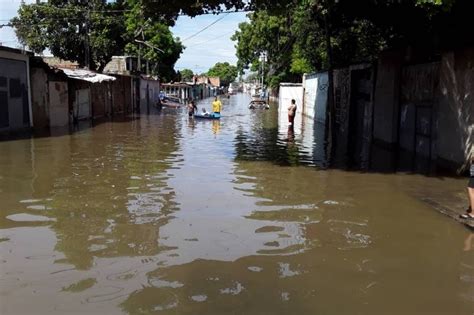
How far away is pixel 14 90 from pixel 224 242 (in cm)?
1790

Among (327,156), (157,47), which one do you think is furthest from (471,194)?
(157,47)

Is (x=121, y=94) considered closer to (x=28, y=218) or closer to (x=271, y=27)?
(x=271, y=27)

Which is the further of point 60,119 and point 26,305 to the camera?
point 60,119

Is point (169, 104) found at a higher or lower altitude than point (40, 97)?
Answer: lower

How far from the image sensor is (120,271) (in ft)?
19.1

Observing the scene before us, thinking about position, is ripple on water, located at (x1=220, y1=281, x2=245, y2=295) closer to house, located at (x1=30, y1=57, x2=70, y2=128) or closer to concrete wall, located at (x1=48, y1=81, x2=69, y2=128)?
house, located at (x1=30, y1=57, x2=70, y2=128)

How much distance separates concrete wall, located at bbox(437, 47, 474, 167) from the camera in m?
12.6

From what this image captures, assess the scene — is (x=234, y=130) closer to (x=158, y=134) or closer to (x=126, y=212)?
(x=158, y=134)

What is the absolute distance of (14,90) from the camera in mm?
21922

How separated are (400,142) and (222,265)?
13495mm

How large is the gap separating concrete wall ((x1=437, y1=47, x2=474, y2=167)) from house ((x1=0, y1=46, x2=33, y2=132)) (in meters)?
16.1

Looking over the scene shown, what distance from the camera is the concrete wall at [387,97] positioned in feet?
59.8

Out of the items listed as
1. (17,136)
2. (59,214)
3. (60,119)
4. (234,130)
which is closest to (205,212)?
(59,214)

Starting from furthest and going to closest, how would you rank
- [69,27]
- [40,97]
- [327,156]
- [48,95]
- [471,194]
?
[69,27], [48,95], [40,97], [327,156], [471,194]
